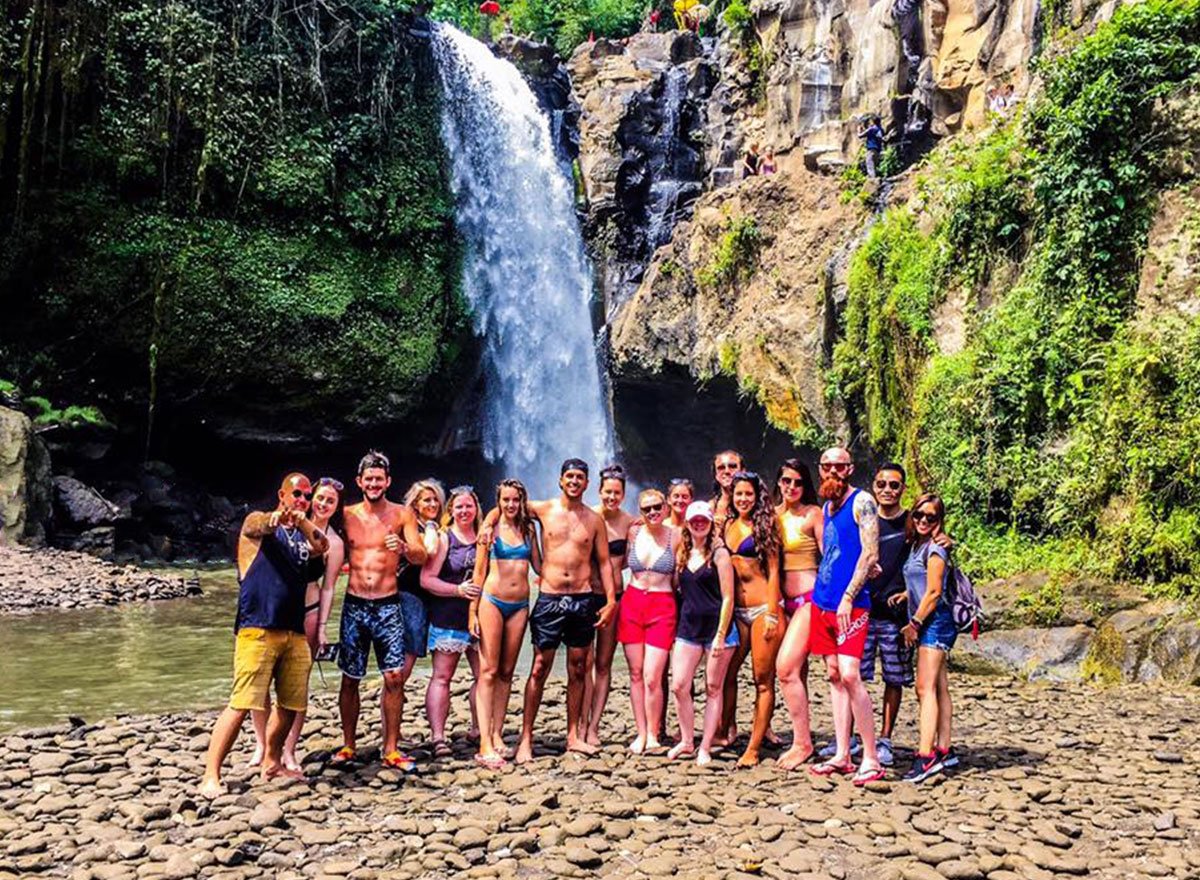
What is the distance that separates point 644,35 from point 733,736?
25478 millimetres

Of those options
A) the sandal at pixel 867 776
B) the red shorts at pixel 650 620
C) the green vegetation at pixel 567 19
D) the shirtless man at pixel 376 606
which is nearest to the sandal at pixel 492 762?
the shirtless man at pixel 376 606

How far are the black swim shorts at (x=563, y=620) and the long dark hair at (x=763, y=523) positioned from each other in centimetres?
119

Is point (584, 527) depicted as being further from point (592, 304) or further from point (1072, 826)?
point (592, 304)

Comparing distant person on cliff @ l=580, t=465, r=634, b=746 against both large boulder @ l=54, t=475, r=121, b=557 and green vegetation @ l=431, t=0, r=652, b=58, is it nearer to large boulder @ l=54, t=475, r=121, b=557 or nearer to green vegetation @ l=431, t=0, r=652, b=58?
large boulder @ l=54, t=475, r=121, b=557

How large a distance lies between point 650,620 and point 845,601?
1.35 meters

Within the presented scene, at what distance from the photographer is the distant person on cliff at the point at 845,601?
5938 mm

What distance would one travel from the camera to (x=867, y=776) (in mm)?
5930

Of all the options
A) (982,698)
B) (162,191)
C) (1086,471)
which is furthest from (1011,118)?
(162,191)

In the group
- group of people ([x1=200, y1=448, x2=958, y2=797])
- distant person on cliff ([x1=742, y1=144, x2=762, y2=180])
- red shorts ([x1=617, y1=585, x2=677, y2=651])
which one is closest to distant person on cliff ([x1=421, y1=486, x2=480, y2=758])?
group of people ([x1=200, y1=448, x2=958, y2=797])

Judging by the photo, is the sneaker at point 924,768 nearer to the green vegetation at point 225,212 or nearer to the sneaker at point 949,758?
the sneaker at point 949,758

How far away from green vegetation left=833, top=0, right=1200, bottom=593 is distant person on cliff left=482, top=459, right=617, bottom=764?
600 cm

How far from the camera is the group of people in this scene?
19.5 ft

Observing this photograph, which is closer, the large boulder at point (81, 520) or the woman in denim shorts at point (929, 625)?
the woman in denim shorts at point (929, 625)

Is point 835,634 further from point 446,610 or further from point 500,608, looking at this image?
point 446,610
